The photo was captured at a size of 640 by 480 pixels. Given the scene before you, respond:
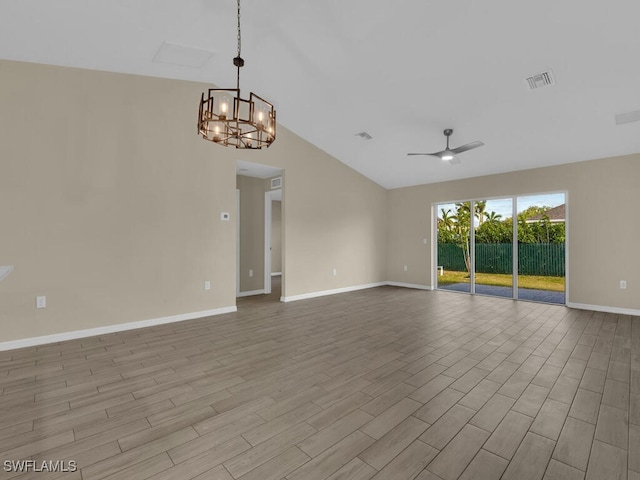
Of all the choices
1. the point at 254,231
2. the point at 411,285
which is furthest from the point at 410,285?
the point at 254,231

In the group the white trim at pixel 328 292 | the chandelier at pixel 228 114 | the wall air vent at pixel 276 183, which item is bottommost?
the white trim at pixel 328 292

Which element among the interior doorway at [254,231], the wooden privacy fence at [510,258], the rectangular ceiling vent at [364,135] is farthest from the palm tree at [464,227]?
the interior doorway at [254,231]

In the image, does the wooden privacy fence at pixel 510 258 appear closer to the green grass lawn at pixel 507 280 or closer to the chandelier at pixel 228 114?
the green grass lawn at pixel 507 280

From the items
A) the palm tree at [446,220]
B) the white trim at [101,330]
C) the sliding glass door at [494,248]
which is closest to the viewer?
the white trim at [101,330]

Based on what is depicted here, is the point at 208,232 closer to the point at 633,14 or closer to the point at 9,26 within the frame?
the point at 9,26

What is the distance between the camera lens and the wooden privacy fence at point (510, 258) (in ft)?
19.0

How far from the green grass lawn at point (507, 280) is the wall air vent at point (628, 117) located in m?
2.86

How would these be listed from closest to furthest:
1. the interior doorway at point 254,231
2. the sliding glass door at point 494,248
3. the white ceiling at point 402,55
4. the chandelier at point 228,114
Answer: the chandelier at point 228,114 < the white ceiling at point 402,55 < the sliding glass door at point 494,248 < the interior doorway at point 254,231

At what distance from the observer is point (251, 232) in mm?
6855

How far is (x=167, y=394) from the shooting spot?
7.98 feet

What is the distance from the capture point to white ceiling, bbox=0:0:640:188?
2943 millimetres

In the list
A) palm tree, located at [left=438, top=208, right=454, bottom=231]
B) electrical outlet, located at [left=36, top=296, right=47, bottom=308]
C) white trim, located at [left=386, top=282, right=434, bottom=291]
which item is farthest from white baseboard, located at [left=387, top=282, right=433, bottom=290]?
electrical outlet, located at [left=36, top=296, right=47, bottom=308]

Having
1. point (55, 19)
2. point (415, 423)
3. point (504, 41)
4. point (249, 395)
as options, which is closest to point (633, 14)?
point (504, 41)

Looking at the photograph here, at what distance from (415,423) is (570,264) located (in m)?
5.33
